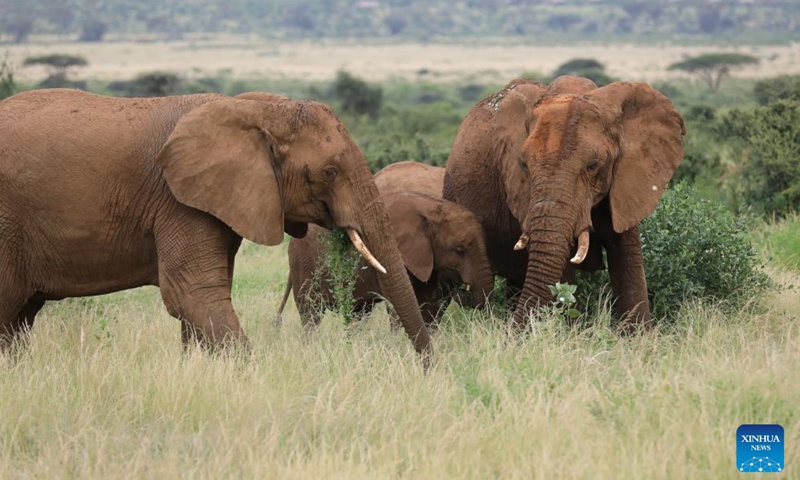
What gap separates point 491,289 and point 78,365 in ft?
8.91

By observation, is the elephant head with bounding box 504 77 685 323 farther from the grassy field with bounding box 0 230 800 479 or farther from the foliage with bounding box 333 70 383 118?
the foliage with bounding box 333 70 383 118

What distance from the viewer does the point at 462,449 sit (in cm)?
549

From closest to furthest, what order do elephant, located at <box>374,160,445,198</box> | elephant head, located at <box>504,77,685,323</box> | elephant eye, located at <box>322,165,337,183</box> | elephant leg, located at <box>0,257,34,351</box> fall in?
elephant eye, located at <box>322,165,337,183</box> → elephant leg, located at <box>0,257,34,351</box> → elephant head, located at <box>504,77,685,323</box> → elephant, located at <box>374,160,445,198</box>

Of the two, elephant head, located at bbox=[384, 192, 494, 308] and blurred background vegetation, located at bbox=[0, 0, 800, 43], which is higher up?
elephant head, located at bbox=[384, 192, 494, 308]

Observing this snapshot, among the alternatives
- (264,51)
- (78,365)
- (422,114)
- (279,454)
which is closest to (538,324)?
(279,454)

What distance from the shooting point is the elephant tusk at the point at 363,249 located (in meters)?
6.61

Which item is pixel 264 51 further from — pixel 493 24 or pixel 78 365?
pixel 78 365

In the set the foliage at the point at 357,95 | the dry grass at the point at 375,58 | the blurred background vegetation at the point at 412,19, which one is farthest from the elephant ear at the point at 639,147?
the blurred background vegetation at the point at 412,19

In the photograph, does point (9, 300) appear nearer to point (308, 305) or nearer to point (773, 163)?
point (308, 305)

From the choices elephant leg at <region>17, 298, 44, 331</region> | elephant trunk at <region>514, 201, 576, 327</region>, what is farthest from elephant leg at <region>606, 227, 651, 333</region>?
elephant leg at <region>17, 298, 44, 331</region>

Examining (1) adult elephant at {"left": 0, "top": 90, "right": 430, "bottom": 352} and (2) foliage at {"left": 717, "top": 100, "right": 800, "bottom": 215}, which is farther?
(2) foliage at {"left": 717, "top": 100, "right": 800, "bottom": 215}

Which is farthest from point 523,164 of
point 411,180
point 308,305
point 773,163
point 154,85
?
point 154,85

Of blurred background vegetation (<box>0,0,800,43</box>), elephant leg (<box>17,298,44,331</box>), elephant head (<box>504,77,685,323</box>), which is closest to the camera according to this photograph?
elephant head (<box>504,77,685,323</box>)

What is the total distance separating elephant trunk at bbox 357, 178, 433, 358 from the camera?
6.74 meters
